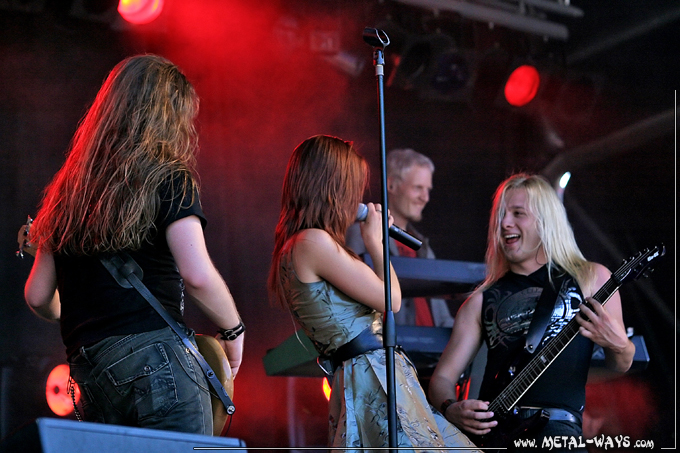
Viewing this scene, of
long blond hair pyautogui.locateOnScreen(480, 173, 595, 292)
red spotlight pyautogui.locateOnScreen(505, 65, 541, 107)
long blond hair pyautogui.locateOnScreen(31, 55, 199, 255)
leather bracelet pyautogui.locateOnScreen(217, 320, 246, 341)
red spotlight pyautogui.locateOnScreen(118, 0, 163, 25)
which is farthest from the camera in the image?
red spotlight pyautogui.locateOnScreen(505, 65, 541, 107)

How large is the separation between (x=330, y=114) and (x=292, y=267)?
132 inches

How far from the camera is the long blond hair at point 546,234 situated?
2684 millimetres

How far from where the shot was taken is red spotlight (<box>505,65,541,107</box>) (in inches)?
218

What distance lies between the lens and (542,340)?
2.50 m

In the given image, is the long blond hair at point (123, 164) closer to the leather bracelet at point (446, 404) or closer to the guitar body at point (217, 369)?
the guitar body at point (217, 369)

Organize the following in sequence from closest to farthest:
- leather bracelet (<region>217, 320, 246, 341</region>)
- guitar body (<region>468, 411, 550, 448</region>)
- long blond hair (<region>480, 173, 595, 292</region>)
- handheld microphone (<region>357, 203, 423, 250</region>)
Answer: leather bracelet (<region>217, 320, 246, 341</region>), handheld microphone (<region>357, 203, 423, 250</region>), guitar body (<region>468, 411, 550, 448</region>), long blond hair (<region>480, 173, 595, 292</region>)

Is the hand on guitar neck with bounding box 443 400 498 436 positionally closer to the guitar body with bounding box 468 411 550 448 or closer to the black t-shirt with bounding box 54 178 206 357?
the guitar body with bounding box 468 411 550 448

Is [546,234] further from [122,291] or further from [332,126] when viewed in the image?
[332,126]

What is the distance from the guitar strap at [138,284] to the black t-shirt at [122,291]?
0.01m

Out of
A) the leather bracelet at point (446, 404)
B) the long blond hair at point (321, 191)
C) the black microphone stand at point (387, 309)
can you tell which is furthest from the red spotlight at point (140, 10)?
the leather bracelet at point (446, 404)

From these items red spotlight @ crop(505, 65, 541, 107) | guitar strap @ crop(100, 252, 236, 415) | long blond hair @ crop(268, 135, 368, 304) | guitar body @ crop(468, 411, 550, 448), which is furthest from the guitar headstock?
red spotlight @ crop(505, 65, 541, 107)

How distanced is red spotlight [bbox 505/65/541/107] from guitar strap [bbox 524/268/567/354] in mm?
3268

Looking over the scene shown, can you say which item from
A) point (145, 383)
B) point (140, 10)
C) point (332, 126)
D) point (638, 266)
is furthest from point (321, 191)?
point (332, 126)

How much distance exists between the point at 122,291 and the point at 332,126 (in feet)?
12.5
